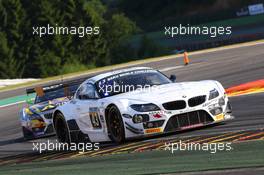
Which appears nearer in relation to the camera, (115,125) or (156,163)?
(156,163)

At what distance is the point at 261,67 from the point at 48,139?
1079 cm

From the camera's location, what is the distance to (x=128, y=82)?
1236 centimetres

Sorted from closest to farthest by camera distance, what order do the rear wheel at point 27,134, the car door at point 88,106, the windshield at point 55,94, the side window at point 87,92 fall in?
the car door at point 88,106 → the side window at point 87,92 → the rear wheel at point 27,134 → the windshield at point 55,94

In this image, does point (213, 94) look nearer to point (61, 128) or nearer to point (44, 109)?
point (61, 128)

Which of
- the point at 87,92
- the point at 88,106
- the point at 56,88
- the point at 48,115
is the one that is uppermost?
the point at 56,88

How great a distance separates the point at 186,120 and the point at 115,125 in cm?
111

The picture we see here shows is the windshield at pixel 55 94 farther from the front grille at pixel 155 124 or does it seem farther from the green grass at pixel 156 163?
the green grass at pixel 156 163

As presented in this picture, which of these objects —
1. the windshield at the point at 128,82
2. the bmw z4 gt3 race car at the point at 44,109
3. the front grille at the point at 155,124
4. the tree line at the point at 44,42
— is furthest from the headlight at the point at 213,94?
the tree line at the point at 44,42

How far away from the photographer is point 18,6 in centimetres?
7031

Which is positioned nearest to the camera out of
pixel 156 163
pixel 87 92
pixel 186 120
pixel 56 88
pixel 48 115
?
pixel 156 163

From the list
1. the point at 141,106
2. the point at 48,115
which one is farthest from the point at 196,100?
the point at 48,115

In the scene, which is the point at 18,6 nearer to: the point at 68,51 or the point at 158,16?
the point at 68,51

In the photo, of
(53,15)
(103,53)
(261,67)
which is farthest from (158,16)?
(261,67)

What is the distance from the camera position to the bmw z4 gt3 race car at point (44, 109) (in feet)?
53.0
